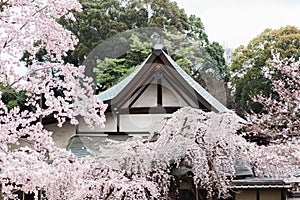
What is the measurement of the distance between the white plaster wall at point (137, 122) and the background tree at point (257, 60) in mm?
11233

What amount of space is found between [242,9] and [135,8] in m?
6.96

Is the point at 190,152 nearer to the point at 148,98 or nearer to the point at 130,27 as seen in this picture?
the point at 148,98

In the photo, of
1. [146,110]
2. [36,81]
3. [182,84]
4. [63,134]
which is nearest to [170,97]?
[182,84]

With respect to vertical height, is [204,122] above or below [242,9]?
below

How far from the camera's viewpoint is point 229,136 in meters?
5.87

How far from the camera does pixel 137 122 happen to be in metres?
9.12

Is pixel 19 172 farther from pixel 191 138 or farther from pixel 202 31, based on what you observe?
pixel 202 31

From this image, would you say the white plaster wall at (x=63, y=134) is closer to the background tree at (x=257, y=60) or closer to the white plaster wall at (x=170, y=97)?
the white plaster wall at (x=170, y=97)

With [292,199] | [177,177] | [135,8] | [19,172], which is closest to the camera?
[19,172]

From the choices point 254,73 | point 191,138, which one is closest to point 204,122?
point 191,138

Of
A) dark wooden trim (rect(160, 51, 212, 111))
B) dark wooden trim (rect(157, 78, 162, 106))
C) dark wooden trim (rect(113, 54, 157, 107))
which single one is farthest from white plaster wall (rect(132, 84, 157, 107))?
dark wooden trim (rect(160, 51, 212, 111))

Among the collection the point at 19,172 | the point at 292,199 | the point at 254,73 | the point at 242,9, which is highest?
the point at 242,9

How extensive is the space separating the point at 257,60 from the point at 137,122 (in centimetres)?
1303

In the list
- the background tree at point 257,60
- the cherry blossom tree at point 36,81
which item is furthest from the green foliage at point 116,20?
the cherry blossom tree at point 36,81
